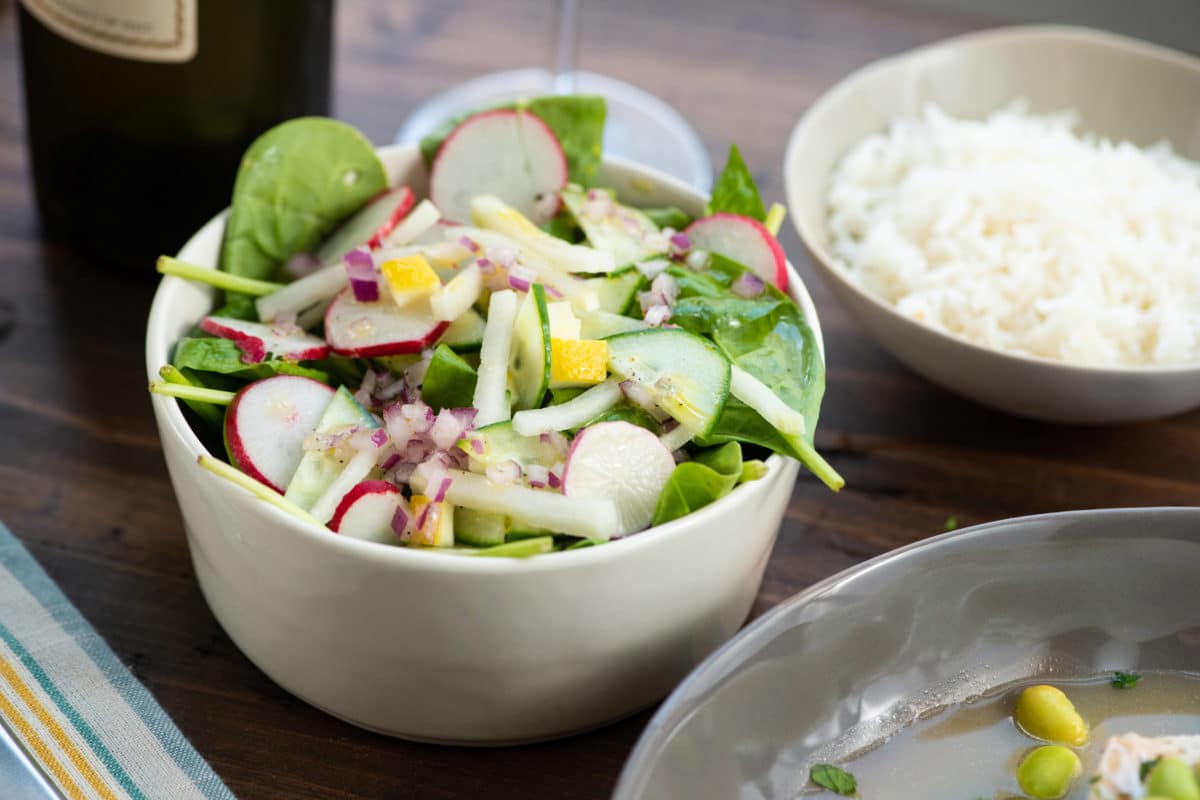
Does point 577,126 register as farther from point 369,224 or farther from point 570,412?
point 570,412

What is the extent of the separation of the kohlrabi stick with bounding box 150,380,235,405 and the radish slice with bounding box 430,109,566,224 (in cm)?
32

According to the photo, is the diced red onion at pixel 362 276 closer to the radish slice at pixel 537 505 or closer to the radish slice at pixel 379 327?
the radish slice at pixel 379 327

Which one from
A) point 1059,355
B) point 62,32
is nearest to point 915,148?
point 1059,355

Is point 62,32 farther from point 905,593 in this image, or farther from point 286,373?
point 905,593

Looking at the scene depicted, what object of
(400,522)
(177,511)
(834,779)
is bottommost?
(177,511)

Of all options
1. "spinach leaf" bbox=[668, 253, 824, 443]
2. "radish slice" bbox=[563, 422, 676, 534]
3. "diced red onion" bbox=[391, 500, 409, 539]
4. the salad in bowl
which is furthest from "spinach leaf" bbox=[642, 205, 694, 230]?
"diced red onion" bbox=[391, 500, 409, 539]

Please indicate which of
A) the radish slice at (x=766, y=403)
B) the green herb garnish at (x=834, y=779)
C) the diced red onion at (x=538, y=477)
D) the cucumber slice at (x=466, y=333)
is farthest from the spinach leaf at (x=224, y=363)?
the green herb garnish at (x=834, y=779)

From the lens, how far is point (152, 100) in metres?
1.32

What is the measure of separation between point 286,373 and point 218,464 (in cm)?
Answer: 15

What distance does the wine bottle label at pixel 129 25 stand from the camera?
4.08ft

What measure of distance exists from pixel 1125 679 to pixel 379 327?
2.00 feet

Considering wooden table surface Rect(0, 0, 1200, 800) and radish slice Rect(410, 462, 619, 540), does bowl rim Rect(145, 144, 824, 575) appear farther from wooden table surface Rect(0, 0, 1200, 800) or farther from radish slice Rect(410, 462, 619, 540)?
wooden table surface Rect(0, 0, 1200, 800)

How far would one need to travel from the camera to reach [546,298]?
1017 mm

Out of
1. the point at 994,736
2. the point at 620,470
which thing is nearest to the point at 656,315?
the point at 620,470
